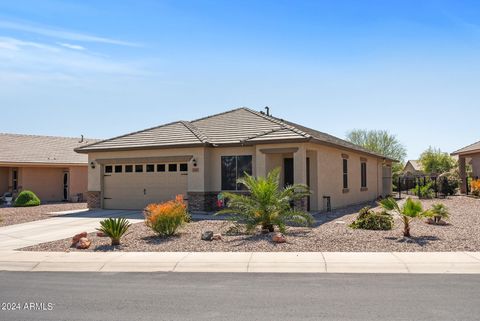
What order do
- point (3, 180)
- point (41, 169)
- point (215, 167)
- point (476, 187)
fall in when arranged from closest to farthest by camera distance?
point (215, 167)
point (476, 187)
point (3, 180)
point (41, 169)

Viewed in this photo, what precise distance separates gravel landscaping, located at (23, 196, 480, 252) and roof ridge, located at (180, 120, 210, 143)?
6.23 metres

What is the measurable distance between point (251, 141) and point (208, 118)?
5990mm

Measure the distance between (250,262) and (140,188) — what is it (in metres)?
13.0

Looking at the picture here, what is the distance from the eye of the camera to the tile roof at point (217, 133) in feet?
62.1

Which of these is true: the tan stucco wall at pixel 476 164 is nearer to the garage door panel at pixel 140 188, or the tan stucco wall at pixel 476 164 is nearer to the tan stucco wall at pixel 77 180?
the garage door panel at pixel 140 188

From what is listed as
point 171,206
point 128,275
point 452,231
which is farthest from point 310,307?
point 452,231

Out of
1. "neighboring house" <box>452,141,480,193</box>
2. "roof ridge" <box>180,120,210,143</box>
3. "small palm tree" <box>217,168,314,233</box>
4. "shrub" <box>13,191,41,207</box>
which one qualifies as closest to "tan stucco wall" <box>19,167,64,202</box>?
"shrub" <box>13,191,41,207</box>

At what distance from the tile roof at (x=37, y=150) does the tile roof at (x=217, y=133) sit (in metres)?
8.20

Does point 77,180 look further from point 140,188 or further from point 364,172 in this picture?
point 364,172

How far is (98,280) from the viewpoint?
28.3 feet

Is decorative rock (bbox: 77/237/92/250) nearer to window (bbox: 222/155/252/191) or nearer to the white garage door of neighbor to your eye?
window (bbox: 222/155/252/191)

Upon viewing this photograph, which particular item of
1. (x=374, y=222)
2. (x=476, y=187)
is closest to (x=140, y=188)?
(x=374, y=222)

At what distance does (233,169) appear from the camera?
1998 cm

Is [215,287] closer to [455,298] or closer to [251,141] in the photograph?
[455,298]
